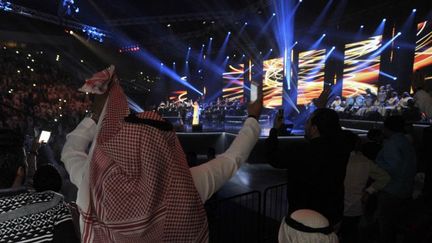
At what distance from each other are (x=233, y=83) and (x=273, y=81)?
11.5 ft

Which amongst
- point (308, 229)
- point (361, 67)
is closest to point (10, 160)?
point (308, 229)

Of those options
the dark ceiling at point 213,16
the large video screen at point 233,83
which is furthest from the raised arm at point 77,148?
the large video screen at point 233,83

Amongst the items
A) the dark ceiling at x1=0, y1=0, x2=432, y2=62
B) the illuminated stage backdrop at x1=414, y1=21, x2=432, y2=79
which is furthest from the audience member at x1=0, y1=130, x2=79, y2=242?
the dark ceiling at x1=0, y1=0, x2=432, y2=62

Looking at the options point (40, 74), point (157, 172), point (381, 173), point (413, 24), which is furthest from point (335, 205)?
point (40, 74)

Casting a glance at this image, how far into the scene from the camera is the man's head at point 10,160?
1629mm

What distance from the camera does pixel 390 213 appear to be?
121 inches

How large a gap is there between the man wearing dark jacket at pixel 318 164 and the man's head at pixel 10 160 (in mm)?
1502

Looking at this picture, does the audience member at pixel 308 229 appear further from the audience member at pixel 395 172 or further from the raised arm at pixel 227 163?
the audience member at pixel 395 172

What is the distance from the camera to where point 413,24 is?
9.90m

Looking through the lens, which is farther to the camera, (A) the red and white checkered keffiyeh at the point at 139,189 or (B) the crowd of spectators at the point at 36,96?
(B) the crowd of spectators at the point at 36,96

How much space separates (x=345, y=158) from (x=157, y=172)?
5.29 feet

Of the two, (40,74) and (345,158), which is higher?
(40,74)

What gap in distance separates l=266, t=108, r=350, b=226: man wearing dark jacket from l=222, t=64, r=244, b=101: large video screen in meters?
17.0

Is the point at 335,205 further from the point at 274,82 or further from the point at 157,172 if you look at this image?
the point at 274,82
